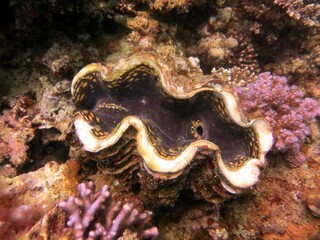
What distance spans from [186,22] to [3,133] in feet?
8.28

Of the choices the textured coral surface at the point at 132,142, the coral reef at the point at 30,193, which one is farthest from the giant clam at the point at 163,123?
the coral reef at the point at 30,193

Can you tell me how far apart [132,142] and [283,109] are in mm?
1793

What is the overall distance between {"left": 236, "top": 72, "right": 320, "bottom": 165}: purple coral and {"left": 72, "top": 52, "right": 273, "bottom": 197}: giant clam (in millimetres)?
523

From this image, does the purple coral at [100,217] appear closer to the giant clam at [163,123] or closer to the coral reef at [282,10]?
the giant clam at [163,123]

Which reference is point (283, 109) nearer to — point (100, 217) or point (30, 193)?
point (100, 217)

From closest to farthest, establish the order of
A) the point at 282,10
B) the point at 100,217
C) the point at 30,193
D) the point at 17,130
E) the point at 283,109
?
the point at 100,217, the point at 30,193, the point at 17,130, the point at 283,109, the point at 282,10

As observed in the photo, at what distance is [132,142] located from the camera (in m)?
2.10

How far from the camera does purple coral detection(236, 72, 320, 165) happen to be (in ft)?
8.53

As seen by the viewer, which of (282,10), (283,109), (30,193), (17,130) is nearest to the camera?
(30,193)

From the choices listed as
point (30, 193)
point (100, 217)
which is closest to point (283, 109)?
point (100, 217)

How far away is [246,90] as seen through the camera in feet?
9.73

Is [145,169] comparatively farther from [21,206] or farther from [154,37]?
[154,37]

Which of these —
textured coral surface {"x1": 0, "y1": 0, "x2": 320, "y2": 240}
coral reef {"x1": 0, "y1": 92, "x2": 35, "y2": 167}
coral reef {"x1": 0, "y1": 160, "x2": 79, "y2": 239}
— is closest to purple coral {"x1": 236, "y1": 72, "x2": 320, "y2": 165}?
textured coral surface {"x1": 0, "y1": 0, "x2": 320, "y2": 240}

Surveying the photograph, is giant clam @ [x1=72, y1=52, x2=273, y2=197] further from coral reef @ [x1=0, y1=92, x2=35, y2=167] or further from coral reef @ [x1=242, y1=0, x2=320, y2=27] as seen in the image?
coral reef @ [x1=242, y1=0, x2=320, y2=27]
